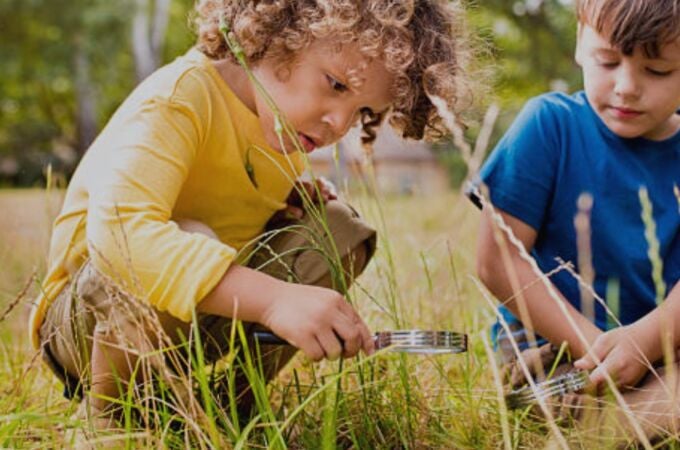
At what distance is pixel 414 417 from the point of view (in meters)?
1.67

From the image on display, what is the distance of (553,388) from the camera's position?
65.1 inches

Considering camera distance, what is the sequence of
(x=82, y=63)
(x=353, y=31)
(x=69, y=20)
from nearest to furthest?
(x=353, y=31) → (x=69, y=20) → (x=82, y=63)

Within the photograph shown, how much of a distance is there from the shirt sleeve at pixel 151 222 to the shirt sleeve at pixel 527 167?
668mm

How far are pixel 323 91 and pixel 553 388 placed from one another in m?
0.69

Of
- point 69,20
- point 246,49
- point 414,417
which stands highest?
point 246,49

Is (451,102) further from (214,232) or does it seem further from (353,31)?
(214,232)

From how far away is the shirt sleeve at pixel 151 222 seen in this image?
145 centimetres

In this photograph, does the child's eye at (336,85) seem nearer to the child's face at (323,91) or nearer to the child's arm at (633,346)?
the child's face at (323,91)

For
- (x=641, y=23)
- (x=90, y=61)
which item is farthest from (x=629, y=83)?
(x=90, y=61)

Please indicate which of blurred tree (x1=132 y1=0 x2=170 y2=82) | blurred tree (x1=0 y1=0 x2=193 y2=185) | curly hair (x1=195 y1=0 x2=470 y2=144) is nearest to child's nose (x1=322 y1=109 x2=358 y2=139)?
curly hair (x1=195 y1=0 x2=470 y2=144)

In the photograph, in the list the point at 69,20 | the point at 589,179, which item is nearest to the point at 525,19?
the point at 69,20

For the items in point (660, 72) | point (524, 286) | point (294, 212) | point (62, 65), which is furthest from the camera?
point (62, 65)

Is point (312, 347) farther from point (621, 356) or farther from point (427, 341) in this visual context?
point (621, 356)

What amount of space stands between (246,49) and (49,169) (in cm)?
54
